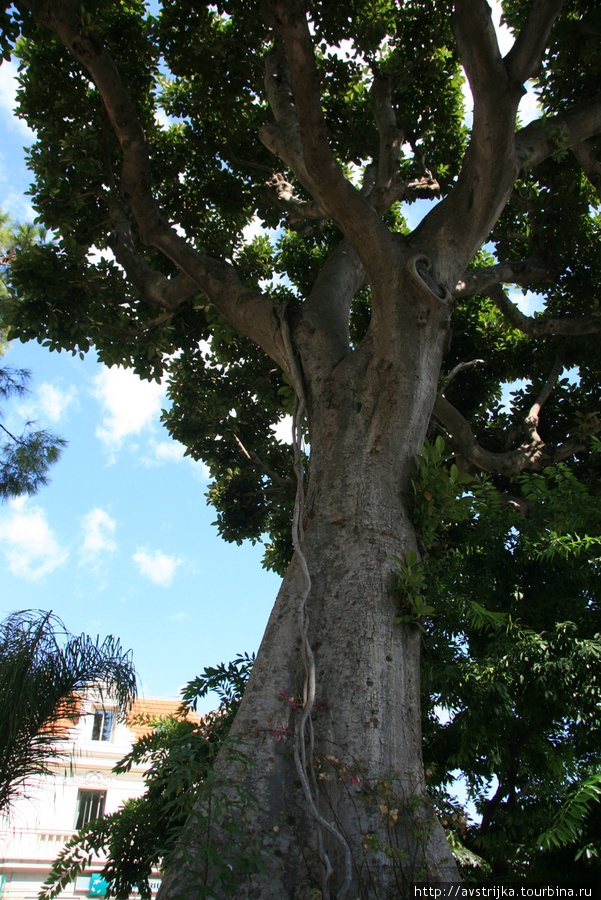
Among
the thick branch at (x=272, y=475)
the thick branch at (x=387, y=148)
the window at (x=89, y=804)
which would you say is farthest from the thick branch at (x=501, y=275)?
the window at (x=89, y=804)

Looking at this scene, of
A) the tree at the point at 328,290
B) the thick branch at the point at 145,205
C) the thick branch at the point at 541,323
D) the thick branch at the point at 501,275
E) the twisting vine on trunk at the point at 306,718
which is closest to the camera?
the twisting vine on trunk at the point at 306,718

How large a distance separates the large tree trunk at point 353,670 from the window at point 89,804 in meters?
17.4

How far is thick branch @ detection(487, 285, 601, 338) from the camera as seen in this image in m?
7.47

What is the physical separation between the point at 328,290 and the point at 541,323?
10.7 feet

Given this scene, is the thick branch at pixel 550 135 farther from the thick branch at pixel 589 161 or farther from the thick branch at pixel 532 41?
the thick branch at pixel 589 161

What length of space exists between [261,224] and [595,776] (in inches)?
309

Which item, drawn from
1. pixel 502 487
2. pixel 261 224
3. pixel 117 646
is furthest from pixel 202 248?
pixel 117 646

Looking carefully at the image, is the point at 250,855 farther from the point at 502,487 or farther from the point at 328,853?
the point at 502,487

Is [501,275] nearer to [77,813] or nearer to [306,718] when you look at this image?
[306,718]

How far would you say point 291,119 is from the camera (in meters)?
5.88

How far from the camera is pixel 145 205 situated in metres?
5.72

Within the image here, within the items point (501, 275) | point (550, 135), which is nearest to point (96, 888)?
point (501, 275)

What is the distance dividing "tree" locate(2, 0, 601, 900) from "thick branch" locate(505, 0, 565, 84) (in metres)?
0.02

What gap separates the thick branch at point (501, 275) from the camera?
598cm
